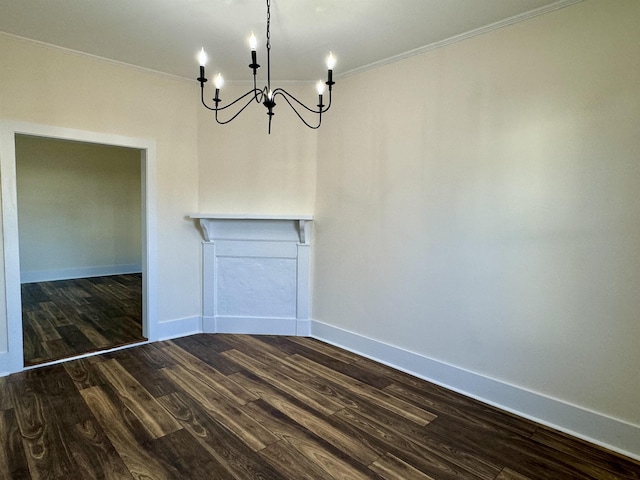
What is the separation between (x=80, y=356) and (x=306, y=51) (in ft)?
10.9

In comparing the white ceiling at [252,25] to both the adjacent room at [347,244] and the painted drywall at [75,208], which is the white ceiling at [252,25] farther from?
the painted drywall at [75,208]

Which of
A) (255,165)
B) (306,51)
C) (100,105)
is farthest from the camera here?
(255,165)

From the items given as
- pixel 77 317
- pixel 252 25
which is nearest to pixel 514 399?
pixel 252 25

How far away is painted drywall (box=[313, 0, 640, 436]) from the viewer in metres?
2.02

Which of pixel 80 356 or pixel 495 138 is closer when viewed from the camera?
pixel 495 138

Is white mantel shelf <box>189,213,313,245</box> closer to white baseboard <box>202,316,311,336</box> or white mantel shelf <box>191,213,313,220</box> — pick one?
white mantel shelf <box>191,213,313,220</box>

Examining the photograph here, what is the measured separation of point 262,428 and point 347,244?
1.79m

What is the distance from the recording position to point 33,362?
3.00 meters

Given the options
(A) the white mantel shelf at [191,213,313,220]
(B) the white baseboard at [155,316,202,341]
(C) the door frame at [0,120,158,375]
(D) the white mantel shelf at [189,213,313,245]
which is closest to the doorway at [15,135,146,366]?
(B) the white baseboard at [155,316,202,341]

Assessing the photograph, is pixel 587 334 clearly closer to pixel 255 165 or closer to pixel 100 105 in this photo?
pixel 255 165

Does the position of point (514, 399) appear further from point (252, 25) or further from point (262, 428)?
point (252, 25)

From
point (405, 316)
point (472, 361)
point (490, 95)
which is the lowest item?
point (472, 361)

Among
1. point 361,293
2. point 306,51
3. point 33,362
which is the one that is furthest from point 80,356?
point 306,51

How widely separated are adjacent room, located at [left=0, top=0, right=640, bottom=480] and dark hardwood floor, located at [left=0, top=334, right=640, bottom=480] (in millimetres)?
18
